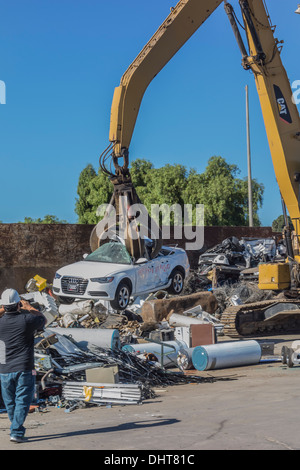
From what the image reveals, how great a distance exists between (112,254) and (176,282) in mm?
2724

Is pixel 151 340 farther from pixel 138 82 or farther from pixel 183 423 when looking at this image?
pixel 138 82

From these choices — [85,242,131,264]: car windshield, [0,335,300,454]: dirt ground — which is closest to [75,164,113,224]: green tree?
[85,242,131,264]: car windshield

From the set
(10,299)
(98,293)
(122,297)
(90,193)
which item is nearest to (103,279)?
(98,293)

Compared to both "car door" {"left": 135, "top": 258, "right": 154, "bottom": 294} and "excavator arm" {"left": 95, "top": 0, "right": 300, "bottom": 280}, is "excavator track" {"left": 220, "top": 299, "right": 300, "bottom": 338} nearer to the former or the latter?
"excavator arm" {"left": 95, "top": 0, "right": 300, "bottom": 280}

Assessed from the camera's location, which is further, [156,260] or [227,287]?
[227,287]

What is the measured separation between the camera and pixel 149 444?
664 centimetres

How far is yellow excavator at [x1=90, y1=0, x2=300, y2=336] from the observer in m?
15.6

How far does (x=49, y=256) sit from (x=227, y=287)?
264 inches

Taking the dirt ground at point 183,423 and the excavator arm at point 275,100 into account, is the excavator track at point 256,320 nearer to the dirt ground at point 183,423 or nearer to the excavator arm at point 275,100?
the excavator arm at point 275,100

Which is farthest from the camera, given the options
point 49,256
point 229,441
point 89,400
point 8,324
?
point 49,256

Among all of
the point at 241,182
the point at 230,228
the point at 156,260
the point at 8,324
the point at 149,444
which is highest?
the point at 241,182

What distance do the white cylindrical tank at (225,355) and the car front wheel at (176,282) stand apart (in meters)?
7.77

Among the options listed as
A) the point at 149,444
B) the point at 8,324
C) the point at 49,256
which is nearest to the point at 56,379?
the point at 8,324

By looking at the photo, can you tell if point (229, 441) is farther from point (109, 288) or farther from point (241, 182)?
point (241, 182)
